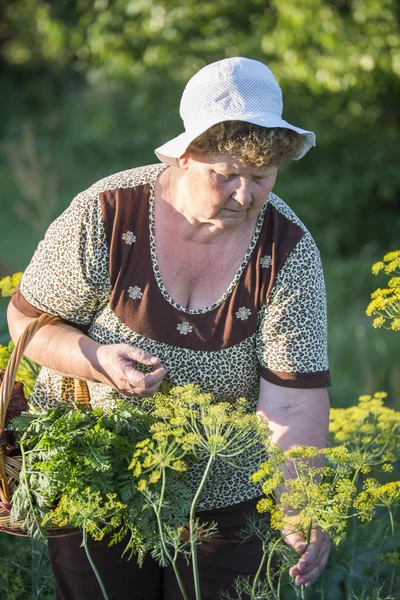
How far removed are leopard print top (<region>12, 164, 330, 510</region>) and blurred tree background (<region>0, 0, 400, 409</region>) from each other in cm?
378

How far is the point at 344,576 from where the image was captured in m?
3.17

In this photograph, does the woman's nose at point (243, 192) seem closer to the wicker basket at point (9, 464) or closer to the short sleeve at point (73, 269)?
the short sleeve at point (73, 269)

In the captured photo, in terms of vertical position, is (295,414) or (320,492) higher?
(320,492)

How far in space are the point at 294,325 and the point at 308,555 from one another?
65 centimetres

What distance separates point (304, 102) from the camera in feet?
29.9

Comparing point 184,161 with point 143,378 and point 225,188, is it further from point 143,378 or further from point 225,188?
point 143,378

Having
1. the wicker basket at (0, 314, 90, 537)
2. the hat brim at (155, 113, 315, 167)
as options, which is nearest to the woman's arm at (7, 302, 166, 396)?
the wicker basket at (0, 314, 90, 537)

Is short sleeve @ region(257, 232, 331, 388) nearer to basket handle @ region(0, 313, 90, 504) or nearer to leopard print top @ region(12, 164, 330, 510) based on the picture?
leopard print top @ region(12, 164, 330, 510)

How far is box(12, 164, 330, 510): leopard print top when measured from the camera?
8.00ft

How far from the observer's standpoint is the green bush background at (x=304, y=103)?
307 inches

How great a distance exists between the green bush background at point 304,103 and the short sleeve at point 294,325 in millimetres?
3626

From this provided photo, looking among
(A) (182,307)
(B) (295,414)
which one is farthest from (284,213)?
(B) (295,414)

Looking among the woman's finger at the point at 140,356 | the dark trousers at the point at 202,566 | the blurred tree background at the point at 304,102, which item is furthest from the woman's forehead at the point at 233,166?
the blurred tree background at the point at 304,102

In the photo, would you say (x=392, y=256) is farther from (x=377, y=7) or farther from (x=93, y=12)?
(x=93, y=12)
